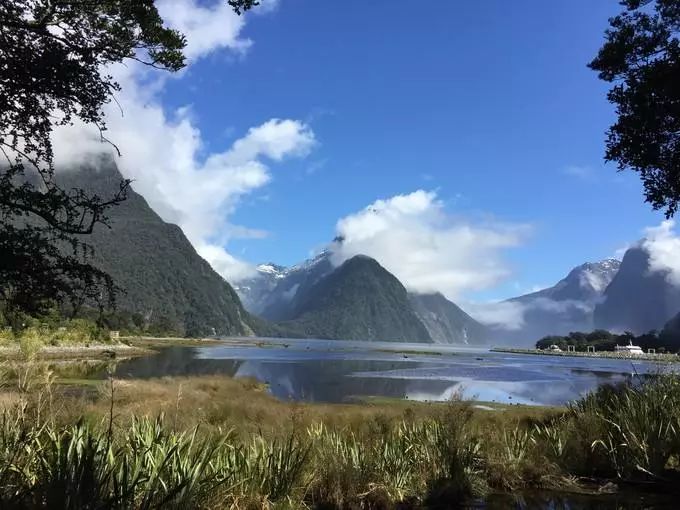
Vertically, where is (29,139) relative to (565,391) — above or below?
above

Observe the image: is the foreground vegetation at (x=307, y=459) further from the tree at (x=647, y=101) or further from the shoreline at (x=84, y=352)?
the shoreline at (x=84, y=352)

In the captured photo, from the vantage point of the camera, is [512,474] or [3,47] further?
[512,474]

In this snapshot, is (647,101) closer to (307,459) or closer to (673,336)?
(307,459)

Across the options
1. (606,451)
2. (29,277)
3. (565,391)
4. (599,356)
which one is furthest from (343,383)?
(599,356)

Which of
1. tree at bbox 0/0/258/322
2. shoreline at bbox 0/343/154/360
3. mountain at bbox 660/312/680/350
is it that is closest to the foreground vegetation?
tree at bbox 0/0/258/322

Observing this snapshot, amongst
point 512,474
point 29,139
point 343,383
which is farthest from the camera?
point 343,383

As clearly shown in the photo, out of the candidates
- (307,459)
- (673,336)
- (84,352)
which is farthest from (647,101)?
(673,336)

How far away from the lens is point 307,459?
8.59 metres

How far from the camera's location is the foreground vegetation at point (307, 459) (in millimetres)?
5875

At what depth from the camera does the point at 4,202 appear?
243 inches

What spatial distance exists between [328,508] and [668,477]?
6391 mm

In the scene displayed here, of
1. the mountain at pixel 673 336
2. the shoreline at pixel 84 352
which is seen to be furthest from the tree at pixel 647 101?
the mountain at pixel 673 336

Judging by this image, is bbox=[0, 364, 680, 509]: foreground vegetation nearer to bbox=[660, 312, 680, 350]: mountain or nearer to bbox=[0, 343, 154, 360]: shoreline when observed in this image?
bbox=[0, 343, 154, 360]: shoreline

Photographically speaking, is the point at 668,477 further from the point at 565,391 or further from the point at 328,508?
the point at 565,391
